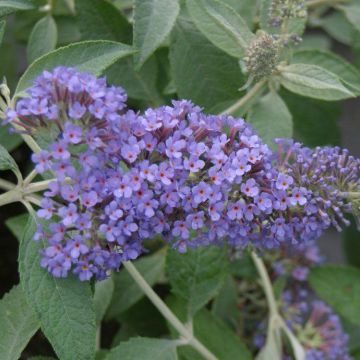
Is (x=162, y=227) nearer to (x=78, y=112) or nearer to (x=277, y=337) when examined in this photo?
(x=78, y=112)

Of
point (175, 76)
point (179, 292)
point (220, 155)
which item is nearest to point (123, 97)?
point (220, 155)

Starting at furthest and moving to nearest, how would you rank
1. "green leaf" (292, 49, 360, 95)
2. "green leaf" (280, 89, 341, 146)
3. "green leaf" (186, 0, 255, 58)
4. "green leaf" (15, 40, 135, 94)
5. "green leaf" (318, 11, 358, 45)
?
"green leaf" (318, 11, 358, 45)
"green leaf" (280, 89, 341, 146)
"green leaf" (292, 49, 360, 95)
"green leaf" (186, 0, 255, 58)
"green leaf" (15, 40, 135, 94)

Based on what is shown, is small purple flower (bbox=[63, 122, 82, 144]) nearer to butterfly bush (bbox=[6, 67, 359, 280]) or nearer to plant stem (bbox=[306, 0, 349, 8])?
butterfly bush (bbox=[6, 67, 359, 280])

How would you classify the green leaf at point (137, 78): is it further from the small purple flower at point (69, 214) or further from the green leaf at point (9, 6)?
the small purple flower at point (69, 214)

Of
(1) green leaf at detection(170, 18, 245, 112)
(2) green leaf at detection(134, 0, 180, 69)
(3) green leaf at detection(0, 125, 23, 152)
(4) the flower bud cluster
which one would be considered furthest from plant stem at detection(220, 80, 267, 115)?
(3) green leaf at detection(0, 125, 23, 152)

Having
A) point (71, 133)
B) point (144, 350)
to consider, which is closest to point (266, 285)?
point (144, 350)

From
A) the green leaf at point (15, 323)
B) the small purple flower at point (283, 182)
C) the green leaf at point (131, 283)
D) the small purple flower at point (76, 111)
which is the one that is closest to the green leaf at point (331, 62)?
the small purple flower at point (283, 182)

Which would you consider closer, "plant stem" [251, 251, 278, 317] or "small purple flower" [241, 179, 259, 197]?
"small purple flower" [241, 179, 259, 197]

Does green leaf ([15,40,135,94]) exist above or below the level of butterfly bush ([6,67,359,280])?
above

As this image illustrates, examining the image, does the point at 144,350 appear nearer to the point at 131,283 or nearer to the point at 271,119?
the point at 131,283
